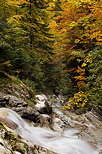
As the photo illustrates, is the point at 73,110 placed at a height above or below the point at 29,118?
above

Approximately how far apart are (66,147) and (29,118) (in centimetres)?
200

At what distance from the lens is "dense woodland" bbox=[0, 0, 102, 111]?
7.87 metres

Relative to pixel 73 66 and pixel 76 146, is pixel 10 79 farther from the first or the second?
pixel 73 66

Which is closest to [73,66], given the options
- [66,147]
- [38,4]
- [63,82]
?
[63,82]

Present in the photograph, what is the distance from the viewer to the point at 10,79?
7934 mm

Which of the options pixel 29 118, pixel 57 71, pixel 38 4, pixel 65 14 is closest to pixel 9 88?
pixel 29 118

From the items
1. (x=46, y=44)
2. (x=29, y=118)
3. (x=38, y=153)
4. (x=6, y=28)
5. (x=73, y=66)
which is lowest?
(x=38, y=153)

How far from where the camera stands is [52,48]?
18438 mm

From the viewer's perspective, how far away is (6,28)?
838 centimetres

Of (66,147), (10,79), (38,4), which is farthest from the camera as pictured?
(38,4)

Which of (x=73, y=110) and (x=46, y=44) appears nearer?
(x=73, y=110)

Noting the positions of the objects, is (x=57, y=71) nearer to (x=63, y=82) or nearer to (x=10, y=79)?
(x=63, y=82)

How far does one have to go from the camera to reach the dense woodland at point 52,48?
787 centimetres

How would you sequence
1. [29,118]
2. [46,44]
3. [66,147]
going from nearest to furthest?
[66,147]
[29,118]
[46,44]
